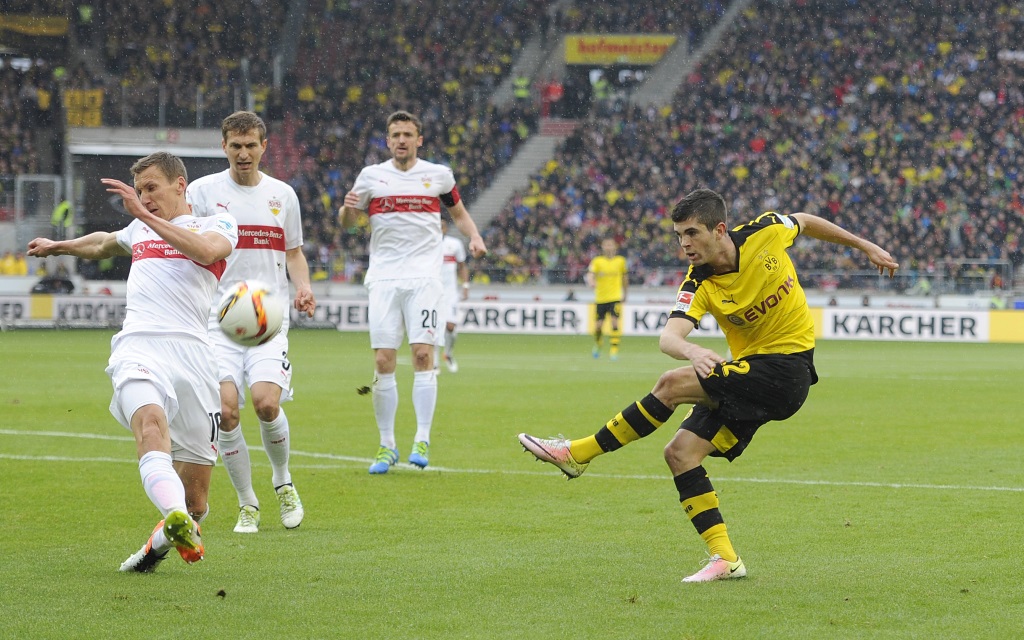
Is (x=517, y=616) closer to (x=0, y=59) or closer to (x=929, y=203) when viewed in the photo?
(x=929, y=203)

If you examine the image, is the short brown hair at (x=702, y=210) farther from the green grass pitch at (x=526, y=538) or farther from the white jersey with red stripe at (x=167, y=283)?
the white jersey with red stripe at (x=167, y=283)

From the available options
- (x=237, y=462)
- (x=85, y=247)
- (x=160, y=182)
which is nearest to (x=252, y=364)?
(x=237, y=462)

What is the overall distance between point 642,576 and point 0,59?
40.5m

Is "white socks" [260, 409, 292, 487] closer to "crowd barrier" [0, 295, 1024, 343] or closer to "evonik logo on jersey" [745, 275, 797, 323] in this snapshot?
"evonik logo on jersey" [745, 275, 797, 323]

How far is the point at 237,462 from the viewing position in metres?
7.04

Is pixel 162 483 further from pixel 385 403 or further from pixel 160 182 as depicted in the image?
pixel 385 403

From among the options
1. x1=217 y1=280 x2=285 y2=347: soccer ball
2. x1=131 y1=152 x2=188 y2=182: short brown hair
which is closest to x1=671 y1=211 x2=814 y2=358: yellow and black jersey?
x1=217 y1=280 x2=285 y2=347: soccer ball

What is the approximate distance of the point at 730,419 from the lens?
5.74m

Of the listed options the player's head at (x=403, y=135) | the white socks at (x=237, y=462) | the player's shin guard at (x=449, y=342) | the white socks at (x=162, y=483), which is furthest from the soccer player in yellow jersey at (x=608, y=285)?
the white socks at (x=162, y=483)

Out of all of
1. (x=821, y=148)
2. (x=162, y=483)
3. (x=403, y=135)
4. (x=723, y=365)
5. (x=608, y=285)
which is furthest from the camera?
(x=821, y=148)

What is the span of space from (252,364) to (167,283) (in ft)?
5.01

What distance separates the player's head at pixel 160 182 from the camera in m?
5.80

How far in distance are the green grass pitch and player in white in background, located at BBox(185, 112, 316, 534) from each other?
0.30m

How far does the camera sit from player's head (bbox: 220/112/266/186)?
23.6ft
